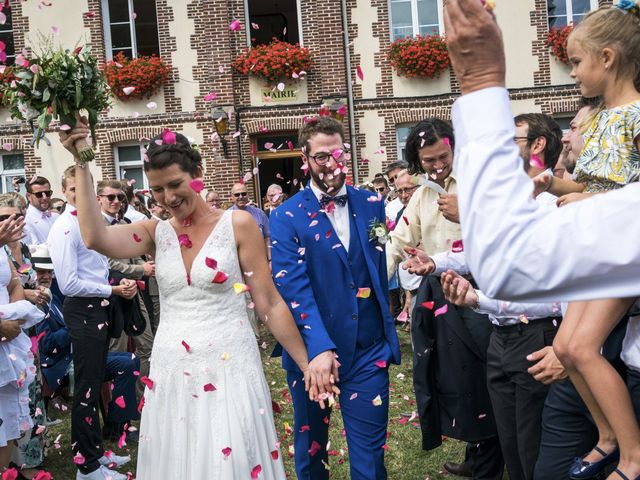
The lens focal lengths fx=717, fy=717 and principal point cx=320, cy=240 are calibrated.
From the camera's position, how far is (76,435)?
5547 millimetres

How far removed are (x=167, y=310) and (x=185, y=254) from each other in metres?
0.31

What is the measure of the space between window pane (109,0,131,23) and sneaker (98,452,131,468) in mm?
13003

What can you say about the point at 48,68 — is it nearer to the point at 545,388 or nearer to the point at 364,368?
the point at 364,368

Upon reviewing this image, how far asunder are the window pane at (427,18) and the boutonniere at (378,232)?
44.3 ft

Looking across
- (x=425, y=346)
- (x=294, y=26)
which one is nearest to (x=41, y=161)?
(x=294, y=26)

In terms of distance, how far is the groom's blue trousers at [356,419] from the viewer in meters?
4.04

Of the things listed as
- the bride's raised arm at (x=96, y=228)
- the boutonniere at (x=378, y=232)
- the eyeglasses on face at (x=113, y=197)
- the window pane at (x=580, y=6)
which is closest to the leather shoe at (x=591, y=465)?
the boutonniere at (x=378, y=232)

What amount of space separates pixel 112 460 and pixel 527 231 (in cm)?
553

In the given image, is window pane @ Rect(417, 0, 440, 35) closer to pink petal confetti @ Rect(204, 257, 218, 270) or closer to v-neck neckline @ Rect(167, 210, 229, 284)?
v-neck neckline @ Rect(167, 210, 229, 284)

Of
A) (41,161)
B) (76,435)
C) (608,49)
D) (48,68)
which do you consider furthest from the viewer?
(41,161)

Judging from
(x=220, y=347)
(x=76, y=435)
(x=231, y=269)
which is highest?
(x=231, y=269)

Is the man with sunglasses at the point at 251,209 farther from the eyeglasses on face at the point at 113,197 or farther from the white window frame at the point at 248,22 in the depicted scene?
the white window frame at the point at 248,22

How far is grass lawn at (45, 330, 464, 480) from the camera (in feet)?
18.4

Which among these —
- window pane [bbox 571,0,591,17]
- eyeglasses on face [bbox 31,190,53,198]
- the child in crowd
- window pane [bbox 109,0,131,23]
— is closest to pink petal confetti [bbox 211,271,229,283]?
the child in crowd
